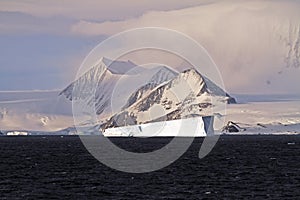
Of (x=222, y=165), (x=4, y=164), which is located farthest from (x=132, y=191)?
(x=4, y=164)

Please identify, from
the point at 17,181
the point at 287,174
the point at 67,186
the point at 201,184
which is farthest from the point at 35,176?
the point at 287,174

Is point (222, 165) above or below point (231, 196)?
below

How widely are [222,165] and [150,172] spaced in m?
22.3

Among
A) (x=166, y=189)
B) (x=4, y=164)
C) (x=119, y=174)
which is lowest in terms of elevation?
(x=4, y=164)

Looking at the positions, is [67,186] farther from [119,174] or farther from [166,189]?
[119,174]

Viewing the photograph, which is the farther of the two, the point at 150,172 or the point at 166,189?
the point at 150,172

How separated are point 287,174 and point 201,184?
68.2 ft

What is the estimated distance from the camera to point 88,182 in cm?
9669

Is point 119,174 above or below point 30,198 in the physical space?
below

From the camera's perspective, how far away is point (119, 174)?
11125cm

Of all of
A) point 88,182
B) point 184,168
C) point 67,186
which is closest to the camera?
point 67,186

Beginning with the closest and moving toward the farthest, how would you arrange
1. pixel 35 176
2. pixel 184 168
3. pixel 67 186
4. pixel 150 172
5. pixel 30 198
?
pixel 30 198 → pixel 67 186 → pixel 35 176 → pixel 150 172 → pixel 184 168

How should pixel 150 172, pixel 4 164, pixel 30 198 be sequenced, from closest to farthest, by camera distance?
pixel 30 198 < pixel 150 172 < pixel 4 164

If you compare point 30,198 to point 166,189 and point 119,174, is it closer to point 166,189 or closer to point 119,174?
point 166,189
